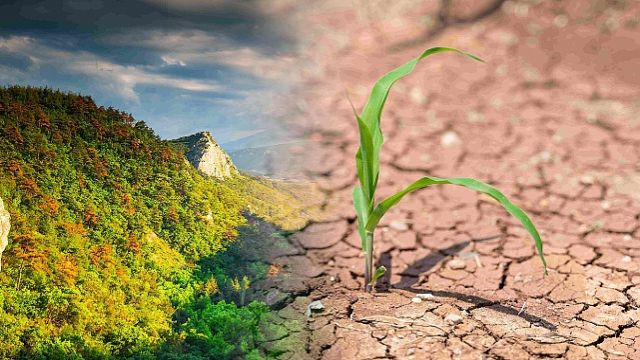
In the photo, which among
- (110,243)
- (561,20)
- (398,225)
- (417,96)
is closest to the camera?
(110,243)

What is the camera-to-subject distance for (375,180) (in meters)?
2.00

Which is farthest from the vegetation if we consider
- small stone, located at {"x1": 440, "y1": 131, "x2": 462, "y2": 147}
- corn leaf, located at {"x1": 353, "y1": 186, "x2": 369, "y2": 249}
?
small stone, located at {"x1": 440, "y1": 131, "x2": 462, "y2": 147}

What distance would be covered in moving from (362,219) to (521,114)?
155 centimetres

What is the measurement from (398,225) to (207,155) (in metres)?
0.81

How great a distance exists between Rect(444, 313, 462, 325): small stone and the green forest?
1.79ft

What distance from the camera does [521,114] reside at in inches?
128

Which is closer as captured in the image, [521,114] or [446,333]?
[446,333]

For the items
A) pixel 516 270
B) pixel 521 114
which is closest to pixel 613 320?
pixel 516 270

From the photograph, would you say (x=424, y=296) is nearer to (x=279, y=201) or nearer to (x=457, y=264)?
(x=457, y=264)

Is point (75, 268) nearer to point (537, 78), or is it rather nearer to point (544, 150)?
point (544, 150)

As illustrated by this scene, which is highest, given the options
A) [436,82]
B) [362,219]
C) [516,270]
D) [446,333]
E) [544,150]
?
[436,82]

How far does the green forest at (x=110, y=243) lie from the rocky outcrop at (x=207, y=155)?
31mm

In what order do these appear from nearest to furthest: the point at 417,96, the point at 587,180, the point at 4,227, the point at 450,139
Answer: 1. the point at 4,227
2. the point at 587,180
3. the point at 450,139
4. the point at 417,96

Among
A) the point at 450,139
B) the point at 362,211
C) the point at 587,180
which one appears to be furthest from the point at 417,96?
the point at 362,211
